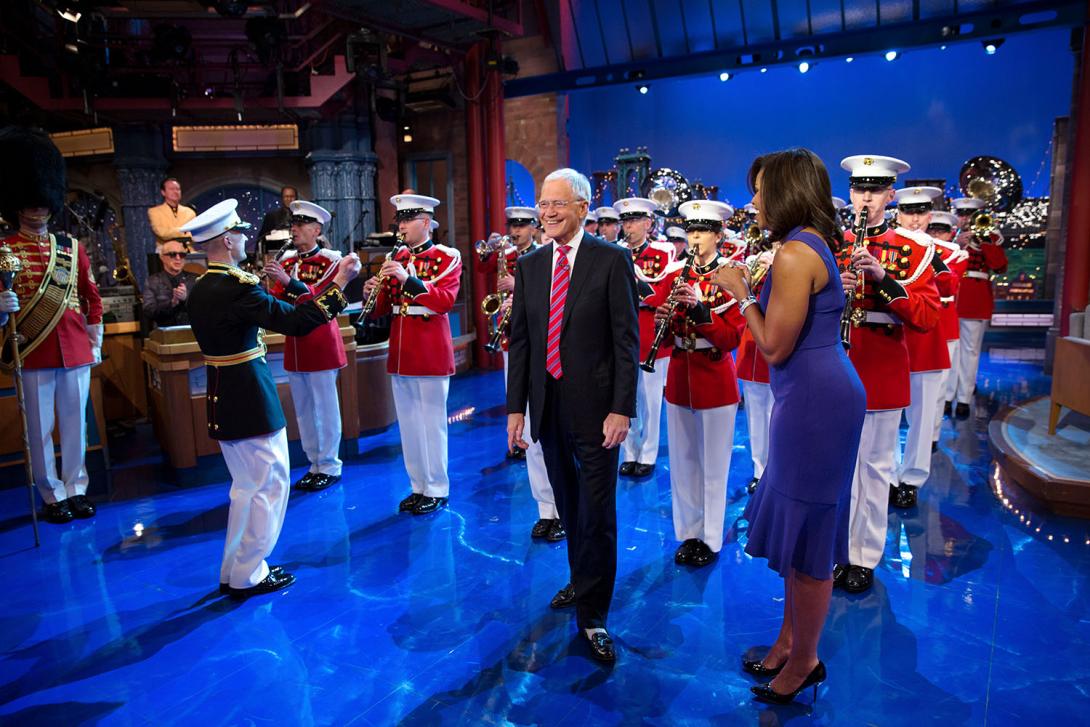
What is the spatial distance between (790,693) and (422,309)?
3316 mm

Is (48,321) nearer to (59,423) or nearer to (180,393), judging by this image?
(59,423)

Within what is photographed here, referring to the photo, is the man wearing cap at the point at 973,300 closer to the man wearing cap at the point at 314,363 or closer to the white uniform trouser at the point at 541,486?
the white uniform trouser at the point at 541,486

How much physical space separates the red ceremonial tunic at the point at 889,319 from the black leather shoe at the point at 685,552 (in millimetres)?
1266

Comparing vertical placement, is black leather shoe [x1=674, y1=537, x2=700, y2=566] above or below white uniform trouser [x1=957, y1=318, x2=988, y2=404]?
below

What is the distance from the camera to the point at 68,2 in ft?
29.2

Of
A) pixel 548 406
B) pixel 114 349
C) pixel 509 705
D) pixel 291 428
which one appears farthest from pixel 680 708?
pixel 114 349

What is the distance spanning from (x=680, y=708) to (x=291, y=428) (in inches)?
178

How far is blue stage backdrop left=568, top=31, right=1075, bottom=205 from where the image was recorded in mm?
12398

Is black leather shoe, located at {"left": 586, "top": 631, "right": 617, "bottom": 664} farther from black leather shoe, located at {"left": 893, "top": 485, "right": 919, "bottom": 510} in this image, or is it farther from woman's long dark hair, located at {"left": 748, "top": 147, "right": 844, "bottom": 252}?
black leather shoe, located at {"left": 893, "top": 485, "right": 919, "bottom": 510}

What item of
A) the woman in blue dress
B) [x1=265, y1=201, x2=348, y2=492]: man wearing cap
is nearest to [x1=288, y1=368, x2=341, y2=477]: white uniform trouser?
[x1=265, y1=201, x2=348, y2=492]: man wearing cap

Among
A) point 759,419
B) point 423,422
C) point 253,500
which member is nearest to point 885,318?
point 759,419

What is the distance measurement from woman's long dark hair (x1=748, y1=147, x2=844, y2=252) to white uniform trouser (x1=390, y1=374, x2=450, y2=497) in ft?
9.76

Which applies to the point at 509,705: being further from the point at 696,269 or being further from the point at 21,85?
the point at 21,85

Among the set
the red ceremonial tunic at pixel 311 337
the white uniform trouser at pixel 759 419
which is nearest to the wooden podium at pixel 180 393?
the red ceremonial tunic at pixel 311 337
